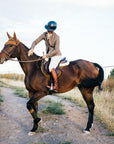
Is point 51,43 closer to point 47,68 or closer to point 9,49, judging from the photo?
point 47,68

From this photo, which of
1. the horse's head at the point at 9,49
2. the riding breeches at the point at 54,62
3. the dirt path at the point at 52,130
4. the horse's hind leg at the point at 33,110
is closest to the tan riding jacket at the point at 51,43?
the riding breeches at the point at 54,62

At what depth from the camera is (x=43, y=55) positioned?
16.1ft

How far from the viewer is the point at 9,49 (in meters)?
4.80

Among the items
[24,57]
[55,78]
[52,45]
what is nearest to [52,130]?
[55,78]

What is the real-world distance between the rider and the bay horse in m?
0.26

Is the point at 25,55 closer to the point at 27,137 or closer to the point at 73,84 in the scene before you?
the point at 73,84

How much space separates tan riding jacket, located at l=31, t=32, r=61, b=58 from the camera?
15.9 ft

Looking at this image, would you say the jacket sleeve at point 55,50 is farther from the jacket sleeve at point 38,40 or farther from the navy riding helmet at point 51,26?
the jacket sleeve at point 38,40

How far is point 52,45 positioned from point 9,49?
4.31 ft

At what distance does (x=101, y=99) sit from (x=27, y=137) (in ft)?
18.8

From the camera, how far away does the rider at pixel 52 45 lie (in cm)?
472

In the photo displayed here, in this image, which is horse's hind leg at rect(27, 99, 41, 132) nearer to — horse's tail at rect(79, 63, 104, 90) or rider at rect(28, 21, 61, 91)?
rider at rect(28, 21, 61, 91)

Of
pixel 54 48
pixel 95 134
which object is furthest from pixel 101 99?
pixel 54 48

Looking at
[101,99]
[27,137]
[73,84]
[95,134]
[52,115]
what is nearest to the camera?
[27,137]
